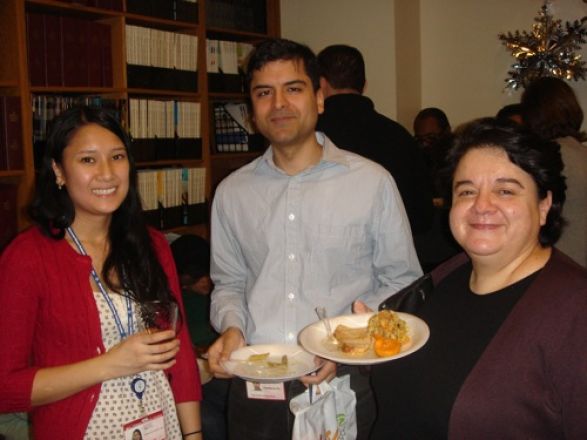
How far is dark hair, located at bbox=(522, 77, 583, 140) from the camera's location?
2996mm

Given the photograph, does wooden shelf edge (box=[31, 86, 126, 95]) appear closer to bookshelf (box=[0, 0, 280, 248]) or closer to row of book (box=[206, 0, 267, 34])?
bookshelf (box=[0, 0, 280, 248])

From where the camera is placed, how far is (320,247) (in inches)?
73.7

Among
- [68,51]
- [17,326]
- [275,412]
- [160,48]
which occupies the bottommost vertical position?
[275,412]

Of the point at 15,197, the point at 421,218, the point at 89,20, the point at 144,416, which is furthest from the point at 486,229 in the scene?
the point at 89,20

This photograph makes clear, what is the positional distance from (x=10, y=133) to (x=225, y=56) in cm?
176

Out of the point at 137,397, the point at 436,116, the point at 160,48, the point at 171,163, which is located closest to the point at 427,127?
the point at 436,116

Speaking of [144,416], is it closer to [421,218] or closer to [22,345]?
[22,345]

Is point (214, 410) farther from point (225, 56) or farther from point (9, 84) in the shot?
point (225, 56)

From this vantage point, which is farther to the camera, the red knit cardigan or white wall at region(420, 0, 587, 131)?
white wall at region(420, 0, 587, 131)

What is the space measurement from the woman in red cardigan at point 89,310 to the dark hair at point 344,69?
1.46 meters

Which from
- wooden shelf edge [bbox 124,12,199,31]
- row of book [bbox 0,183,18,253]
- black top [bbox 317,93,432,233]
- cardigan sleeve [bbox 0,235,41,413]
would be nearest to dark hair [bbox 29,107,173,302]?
cardigan sleeve [bbox 0,235,41,413]

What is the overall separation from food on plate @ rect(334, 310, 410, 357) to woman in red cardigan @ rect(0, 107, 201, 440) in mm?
454

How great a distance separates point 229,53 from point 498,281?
344cm

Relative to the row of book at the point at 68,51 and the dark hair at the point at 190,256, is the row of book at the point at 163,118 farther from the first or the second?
the dark hair at the point at 190,256
